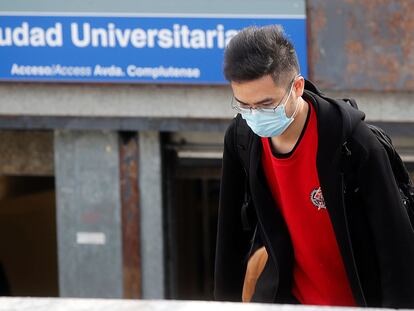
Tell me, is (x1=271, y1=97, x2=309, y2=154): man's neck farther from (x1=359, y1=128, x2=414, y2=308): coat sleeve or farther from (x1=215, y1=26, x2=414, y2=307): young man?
(x1=359, y1=128, x2=414, y2=308): coat sleeve

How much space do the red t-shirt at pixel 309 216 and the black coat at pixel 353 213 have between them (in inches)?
1.3

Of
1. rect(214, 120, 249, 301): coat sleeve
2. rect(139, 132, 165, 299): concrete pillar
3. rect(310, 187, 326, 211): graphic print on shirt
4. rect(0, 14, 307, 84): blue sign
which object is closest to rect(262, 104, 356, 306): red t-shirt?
rect(310, 187, 326, 211): graphic print on shirt

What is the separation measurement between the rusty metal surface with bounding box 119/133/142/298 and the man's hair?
4.69m

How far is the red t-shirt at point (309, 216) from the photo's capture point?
8.92 ft

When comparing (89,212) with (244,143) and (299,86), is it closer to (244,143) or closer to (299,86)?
(244,143)

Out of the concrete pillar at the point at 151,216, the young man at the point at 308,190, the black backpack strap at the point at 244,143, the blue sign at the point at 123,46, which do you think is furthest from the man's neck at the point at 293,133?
the concrete pillar at the point at 151,216

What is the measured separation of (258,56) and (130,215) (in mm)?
4917

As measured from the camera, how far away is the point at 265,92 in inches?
104

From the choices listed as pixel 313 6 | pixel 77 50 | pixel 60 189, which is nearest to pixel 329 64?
pixel 313 6

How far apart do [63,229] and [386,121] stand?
9.17 feet

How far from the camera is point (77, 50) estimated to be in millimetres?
6785

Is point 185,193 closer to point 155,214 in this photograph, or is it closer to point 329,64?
point 155,214

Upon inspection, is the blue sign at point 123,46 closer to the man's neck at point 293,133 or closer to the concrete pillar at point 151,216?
the concrete pillar at point 151,216

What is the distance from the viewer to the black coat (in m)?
2.64
